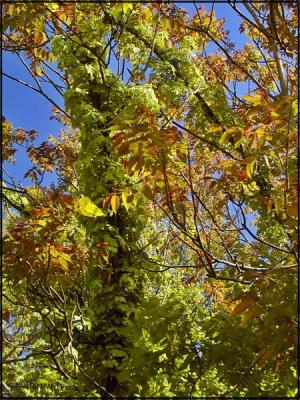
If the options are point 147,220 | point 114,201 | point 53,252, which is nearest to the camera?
point 114,201

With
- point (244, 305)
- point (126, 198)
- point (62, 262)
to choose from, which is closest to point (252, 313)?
point (244, 305)

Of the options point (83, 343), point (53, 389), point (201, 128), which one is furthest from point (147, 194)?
point (201, 128)

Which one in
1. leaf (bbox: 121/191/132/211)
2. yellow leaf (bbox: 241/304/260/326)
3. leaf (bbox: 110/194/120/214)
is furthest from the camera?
leaf (bbox: 110/194/120/214)

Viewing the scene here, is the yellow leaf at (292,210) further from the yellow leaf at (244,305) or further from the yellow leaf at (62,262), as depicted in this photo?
the yellow leaf at (62,262)

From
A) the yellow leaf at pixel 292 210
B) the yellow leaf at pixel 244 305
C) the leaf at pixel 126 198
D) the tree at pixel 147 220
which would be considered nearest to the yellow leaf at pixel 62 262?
the tree at pixel 147 220

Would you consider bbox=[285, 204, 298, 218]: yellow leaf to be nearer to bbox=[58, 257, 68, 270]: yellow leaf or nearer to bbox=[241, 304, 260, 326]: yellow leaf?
bbox=[241, 304, 260, 326]: yellow leaf

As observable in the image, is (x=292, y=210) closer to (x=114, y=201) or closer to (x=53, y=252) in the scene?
(x=114, y=201)

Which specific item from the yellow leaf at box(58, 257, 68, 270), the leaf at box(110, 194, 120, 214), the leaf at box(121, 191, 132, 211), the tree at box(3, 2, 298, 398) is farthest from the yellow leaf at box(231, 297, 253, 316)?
the yellow leaf at box(58, 257, 68, 270)

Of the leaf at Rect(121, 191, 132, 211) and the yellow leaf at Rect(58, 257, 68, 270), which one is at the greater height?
the leaf at Rect(121, 191, 132, 211)

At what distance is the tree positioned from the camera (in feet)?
8.52

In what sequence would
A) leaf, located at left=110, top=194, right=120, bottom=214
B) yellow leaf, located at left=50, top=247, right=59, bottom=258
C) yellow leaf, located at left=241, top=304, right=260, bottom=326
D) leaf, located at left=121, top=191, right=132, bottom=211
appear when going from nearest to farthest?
1. yellow leaf, located at left=241, top=304, right=260, bottom=326
2. leaf, located at left=121, top=191, right=132, bottom=211
3. leaf, located at left=110, top=194, right=120, bottom=214
4. yellow leaf, located at left=50, top=247, right=59, bottom=258

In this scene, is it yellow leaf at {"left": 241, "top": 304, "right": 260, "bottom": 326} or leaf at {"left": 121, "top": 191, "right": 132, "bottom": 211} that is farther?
leaf at {"left": 121, "top": 191, "right": 132, "bottom": 211}

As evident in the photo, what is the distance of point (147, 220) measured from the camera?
600cm

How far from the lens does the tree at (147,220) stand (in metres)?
2.60
